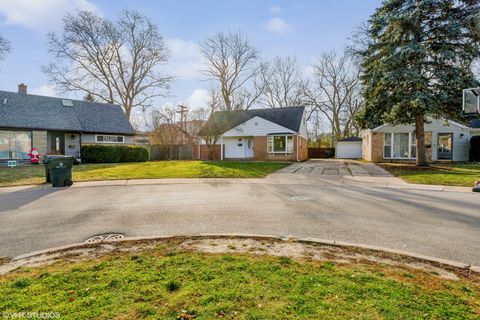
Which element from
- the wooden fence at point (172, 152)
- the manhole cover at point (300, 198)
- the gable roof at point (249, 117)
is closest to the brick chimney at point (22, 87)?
the wooden fence at point (172, 152)

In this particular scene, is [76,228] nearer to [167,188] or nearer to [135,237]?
[135,237]

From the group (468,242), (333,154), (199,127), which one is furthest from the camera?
(333,154)

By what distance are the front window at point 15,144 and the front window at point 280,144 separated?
65.5 ft

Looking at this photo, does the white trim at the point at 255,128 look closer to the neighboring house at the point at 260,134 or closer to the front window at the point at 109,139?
the neighboring house at the point at 260,134

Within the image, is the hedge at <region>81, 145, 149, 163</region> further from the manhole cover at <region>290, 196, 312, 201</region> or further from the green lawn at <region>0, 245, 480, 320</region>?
the green lawn at <region>0, 245, 480, 320</region>

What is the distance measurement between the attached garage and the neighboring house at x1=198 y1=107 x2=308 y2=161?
32.5 ft

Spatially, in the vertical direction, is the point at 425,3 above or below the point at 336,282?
above

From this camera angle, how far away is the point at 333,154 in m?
38.5

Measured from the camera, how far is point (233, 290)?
9.49ft

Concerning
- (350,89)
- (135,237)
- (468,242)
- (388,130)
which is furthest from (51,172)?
(350,89)

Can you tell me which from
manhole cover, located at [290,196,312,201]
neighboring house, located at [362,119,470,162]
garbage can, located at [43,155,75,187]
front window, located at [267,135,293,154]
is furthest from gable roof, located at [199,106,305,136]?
manhole cover, located at [290,196,312,201]

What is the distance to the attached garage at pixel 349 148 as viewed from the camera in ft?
114

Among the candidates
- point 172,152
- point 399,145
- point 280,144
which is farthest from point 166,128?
point 399,145

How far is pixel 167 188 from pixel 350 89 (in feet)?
125
